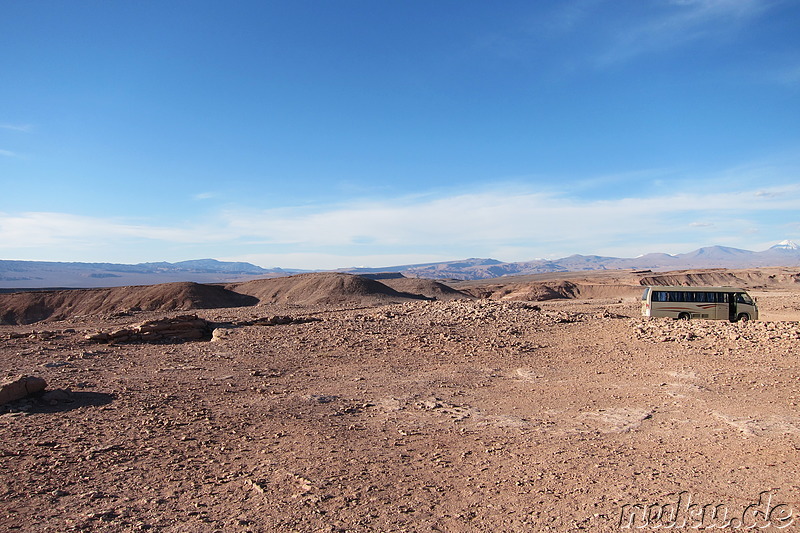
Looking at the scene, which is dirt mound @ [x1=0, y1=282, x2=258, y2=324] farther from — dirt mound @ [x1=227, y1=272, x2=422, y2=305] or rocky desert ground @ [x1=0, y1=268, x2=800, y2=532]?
rocky desert ground @ [x1=0, y1=268, x2=800, y2=532]

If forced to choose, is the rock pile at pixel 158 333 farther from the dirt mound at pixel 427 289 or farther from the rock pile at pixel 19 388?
the dirt mound at pixel 427 289

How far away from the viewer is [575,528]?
495 cm

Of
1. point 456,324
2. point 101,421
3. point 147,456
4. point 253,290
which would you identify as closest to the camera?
point 147,456

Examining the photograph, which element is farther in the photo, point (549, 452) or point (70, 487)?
point (549, 452)

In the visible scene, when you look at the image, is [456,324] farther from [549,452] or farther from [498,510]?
[498,510]

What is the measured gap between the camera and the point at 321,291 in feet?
161

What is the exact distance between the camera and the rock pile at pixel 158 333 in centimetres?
1642

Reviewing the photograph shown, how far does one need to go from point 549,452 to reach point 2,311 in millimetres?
53965

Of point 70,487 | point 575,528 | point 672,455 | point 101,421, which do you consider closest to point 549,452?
point 672,455

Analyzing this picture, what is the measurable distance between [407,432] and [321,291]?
42.0 m

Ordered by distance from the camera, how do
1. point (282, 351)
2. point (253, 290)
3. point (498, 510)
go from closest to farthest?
point (498, 510), point (282, 351), point (253, 290)

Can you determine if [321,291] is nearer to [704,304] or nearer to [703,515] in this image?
[704,304]

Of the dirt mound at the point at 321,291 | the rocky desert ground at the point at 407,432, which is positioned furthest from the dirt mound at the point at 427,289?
the rocky desert ground at the point at 407,432

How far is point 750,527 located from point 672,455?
1825mm
